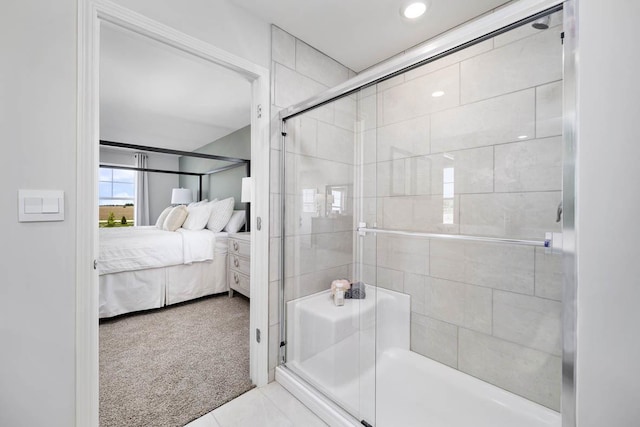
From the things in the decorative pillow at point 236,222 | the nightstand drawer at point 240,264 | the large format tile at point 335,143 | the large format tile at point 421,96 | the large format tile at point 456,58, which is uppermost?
the large format tile at point 456,58

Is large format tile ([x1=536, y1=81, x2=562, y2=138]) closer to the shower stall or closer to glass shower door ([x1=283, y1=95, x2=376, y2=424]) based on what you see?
the shower stall

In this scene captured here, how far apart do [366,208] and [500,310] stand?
3.19 ft

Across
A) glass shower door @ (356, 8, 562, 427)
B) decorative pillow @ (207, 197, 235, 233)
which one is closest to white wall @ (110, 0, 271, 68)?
glass shower door @ (356, 8, 562, 427)

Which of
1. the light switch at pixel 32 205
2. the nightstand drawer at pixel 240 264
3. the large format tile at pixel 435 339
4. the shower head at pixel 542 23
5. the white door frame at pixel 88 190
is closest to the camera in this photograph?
the shower head at pixel 542 23

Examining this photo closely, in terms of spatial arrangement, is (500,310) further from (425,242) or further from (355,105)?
(355,105)

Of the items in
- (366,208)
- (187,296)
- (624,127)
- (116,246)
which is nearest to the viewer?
(624,127)

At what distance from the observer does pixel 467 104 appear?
5.41 ft

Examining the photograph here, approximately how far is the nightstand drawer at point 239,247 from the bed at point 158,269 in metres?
0.20

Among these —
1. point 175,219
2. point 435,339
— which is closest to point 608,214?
point 435,339

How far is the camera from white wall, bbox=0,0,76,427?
101 cm

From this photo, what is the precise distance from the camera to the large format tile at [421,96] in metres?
1.66

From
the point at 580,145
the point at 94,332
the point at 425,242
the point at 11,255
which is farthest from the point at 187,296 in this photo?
the point at 580,145

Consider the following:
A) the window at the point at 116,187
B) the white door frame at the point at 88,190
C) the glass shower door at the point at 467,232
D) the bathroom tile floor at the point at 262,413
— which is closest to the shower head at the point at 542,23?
the glass shower door at the point at 467,232

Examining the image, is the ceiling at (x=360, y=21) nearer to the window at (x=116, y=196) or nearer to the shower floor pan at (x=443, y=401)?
the shower floor pan at (x=443, y=401)
